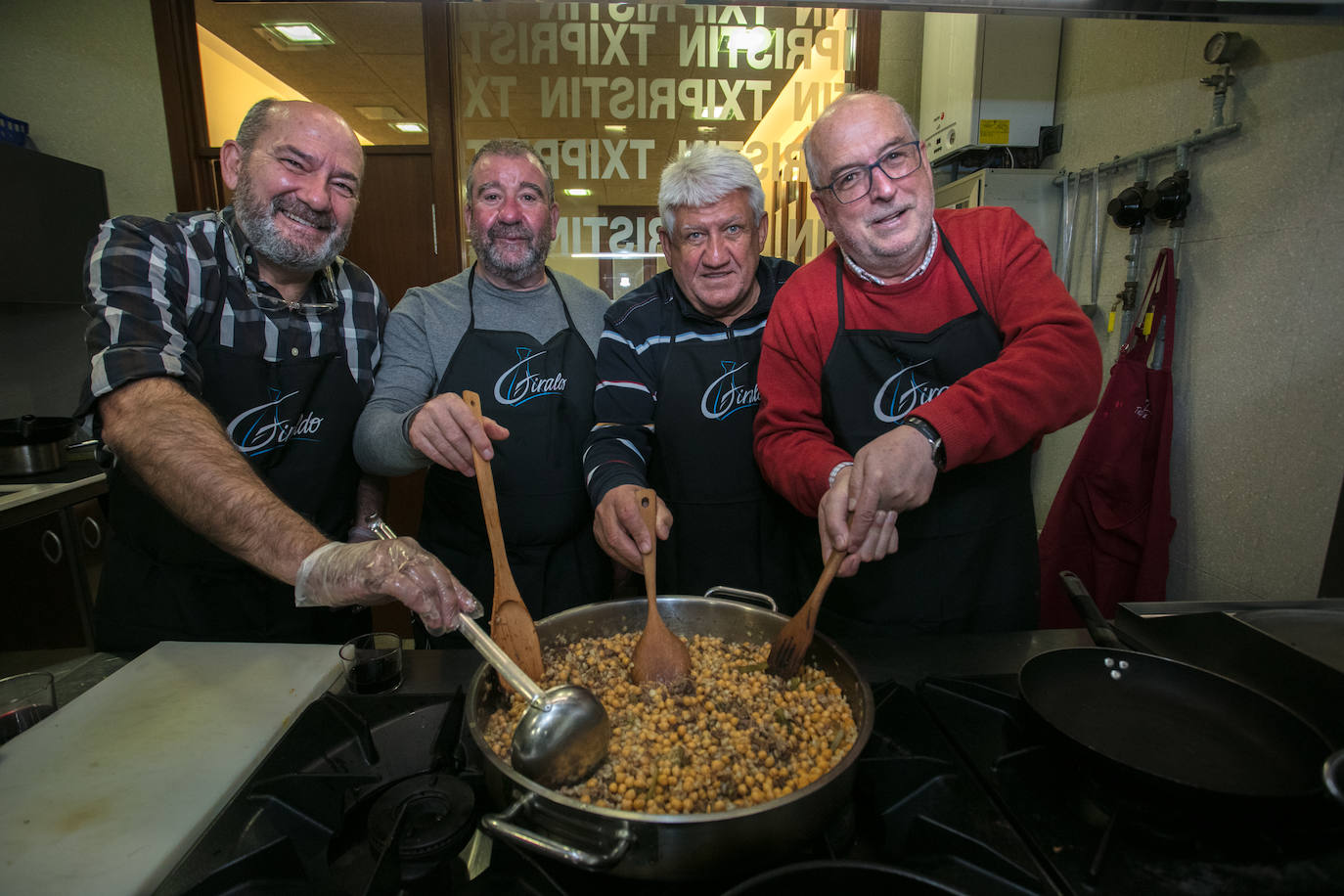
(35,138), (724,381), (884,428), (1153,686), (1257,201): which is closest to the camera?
(1153,686)

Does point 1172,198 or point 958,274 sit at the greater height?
point 1172,198

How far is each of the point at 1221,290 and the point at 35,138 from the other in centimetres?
528

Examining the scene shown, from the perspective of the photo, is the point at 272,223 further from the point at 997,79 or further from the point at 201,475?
the point at 997,79

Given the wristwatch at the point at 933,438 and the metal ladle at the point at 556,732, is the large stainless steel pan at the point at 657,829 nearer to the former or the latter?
A: the metal ladle at the point at 556,732

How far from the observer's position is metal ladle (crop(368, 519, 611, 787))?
0.87 metres

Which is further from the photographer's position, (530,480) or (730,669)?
(530,480)

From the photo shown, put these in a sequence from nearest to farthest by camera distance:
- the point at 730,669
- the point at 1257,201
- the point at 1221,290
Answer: the point at 730,669 < the point at 1257,201 < the point at 1221,290

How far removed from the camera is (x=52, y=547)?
274 centimetres

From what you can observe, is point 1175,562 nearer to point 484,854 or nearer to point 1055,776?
Result: point 1055,776

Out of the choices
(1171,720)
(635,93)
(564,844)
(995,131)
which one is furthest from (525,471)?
(995,131)

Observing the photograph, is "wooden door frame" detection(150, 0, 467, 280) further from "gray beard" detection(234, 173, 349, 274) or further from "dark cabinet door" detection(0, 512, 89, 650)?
"gray beard" detection(234, 173, 349, 274)

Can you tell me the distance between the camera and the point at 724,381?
1.86 metres

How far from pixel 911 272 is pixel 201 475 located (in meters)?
1.49

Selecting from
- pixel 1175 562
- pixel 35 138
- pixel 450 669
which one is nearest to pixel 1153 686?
pixel 450 669
